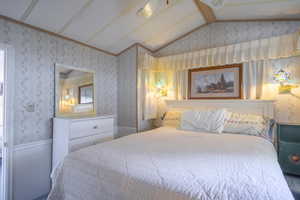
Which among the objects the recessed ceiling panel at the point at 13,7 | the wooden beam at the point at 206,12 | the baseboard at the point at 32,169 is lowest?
the baseboard at the point at 32,169

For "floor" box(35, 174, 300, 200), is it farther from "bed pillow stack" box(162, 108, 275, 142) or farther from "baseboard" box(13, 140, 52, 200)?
"bed pillow stack" box(162, 108, 275, 142)

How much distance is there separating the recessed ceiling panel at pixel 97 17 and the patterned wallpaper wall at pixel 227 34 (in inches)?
59.2

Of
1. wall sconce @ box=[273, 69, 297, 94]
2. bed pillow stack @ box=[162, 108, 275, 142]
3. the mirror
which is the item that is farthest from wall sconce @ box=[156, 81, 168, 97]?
wall sconce @ box=[273, 69, 297, 94]

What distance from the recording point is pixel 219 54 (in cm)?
280

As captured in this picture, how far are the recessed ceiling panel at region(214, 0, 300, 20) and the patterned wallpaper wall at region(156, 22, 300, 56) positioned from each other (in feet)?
0.47

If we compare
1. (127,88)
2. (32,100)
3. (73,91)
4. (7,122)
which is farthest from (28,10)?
(127,88)

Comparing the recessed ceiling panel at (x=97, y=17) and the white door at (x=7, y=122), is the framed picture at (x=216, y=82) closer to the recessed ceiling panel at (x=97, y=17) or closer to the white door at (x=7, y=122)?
the recessed ceiling panel at (x=97, y=17)

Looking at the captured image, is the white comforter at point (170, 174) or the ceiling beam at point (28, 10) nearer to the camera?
the white comforter at point (170, 174)

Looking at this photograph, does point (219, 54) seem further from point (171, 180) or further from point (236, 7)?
point (171, 180)

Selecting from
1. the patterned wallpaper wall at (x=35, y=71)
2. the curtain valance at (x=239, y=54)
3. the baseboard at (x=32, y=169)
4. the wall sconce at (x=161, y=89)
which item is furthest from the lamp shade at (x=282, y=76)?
the baseboard at (x=32, y=169)

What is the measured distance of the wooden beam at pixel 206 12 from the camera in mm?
2387

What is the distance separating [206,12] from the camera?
2596 mm

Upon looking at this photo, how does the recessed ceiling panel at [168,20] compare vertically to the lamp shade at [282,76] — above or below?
above

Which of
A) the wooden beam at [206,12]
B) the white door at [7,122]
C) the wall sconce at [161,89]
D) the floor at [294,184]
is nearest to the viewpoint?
the white door at [7,122]
